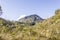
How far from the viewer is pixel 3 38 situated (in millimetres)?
7414

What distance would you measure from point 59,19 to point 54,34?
7.91 ft

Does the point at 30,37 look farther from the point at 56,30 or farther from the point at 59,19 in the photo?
the point at 59,19

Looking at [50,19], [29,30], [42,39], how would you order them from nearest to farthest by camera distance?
[42,39], [29,30], [50,19]

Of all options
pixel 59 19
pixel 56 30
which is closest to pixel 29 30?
pixel 56 30

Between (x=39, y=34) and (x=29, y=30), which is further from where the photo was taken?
(x=29, y=30)

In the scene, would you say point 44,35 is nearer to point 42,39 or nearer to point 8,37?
point 42,39

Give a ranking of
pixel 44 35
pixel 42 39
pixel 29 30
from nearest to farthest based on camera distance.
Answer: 1. pixel 42 39
2. pixel 44 35
3. pixel 29 30

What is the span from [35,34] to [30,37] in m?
0.37

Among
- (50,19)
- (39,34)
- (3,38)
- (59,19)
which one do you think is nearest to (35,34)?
(39,34)

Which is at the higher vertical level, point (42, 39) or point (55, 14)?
point (55, 14)

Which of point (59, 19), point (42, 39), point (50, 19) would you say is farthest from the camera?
point (50, 19)

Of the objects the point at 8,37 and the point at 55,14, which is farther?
the point at 55,14

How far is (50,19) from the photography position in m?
10.7

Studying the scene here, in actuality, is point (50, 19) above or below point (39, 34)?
above
